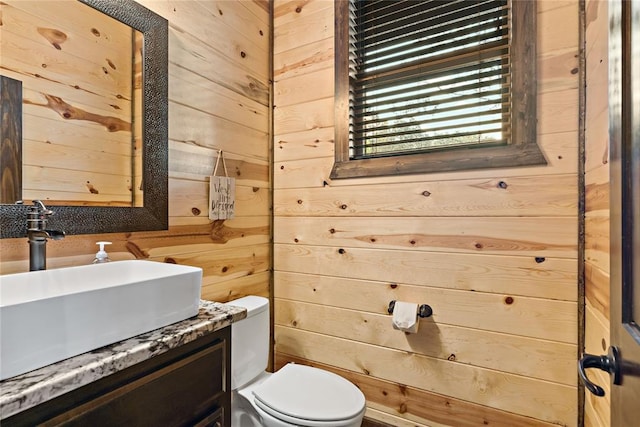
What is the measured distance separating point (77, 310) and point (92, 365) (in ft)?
0.42

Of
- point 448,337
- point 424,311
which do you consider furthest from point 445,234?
point 448,337

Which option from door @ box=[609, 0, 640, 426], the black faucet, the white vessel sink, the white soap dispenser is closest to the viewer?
door @ box=[609, 0, 640, 426]

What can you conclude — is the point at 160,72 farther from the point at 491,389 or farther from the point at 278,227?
the point at 491,389

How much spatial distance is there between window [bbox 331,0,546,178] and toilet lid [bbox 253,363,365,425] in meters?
1.04

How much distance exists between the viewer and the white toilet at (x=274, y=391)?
1.29m

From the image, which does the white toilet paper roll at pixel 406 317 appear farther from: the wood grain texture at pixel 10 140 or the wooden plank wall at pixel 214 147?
the wood grain texture at pixel 10 140

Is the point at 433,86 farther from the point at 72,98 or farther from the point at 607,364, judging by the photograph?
the point at 72,98

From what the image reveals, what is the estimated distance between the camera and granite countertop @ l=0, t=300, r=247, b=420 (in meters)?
0.60

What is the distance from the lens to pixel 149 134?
138cm

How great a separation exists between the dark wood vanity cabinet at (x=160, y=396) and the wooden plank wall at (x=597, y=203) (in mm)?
1162

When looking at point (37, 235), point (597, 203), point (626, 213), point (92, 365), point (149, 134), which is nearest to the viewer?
point (626, 213)

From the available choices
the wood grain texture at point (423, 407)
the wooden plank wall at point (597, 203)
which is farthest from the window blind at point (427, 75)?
the wood grain texture at point (423, 407)

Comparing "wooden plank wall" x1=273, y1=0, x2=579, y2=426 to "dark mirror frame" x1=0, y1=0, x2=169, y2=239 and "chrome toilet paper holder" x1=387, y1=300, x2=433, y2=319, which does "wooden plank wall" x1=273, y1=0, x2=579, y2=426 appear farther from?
"dark mirror frame" x1=0, y1=0, x2=169, y2=239

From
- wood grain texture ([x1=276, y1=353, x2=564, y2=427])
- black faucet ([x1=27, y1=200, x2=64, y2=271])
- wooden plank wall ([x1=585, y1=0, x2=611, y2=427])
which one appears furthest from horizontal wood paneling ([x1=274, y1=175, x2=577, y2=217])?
black faucet ([x1=27, y1=200, x2=64, y2=271])
